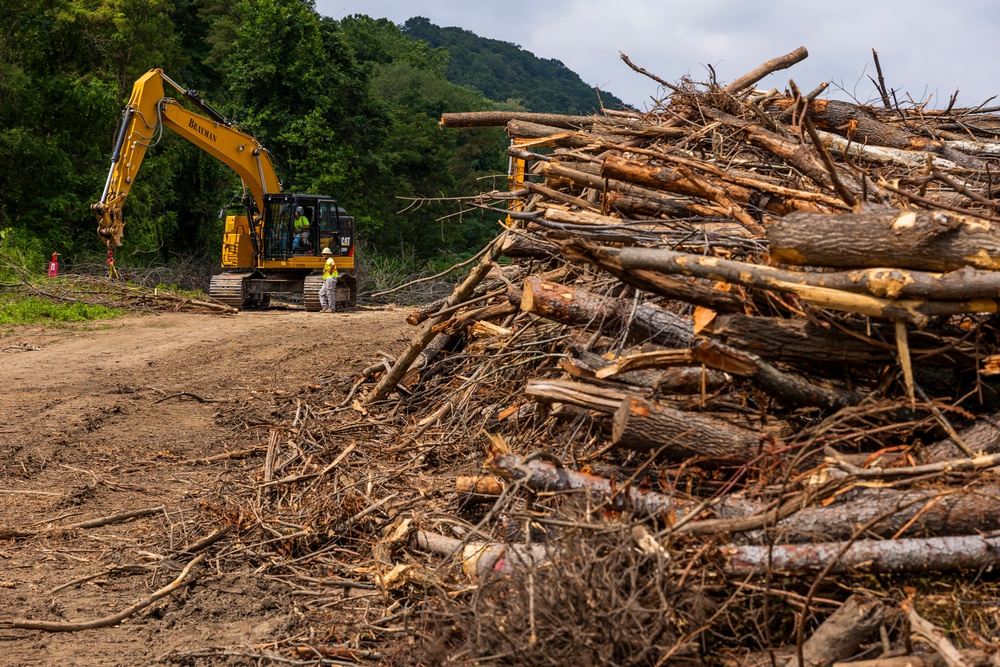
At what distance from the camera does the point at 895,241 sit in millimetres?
4355

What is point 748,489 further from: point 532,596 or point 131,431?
point 131,431

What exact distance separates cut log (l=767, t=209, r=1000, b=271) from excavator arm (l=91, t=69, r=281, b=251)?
14.1 meters

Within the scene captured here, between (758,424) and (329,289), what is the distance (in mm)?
15837

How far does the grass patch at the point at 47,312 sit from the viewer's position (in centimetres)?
1563

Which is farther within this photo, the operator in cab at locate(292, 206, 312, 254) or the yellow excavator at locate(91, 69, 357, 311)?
the operator in cab at locate(292, 206, 312, 254)

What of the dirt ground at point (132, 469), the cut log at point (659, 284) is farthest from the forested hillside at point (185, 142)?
the cut log at point (659, 284)

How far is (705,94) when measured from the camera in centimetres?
836

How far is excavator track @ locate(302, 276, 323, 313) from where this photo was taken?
66.7ft

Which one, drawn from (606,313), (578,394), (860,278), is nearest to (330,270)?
(606,313)

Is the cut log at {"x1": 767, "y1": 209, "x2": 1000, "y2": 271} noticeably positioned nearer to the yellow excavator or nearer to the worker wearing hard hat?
the worker wearing hard hat

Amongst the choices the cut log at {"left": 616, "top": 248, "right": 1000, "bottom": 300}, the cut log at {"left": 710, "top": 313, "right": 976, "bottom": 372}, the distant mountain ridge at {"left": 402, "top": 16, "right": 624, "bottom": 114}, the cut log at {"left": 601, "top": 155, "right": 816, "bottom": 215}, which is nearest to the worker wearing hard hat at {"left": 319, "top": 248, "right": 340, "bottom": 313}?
the cut log at {"left": 601, "top": 155, "right": 816, "bottom": 215}

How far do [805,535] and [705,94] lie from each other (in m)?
5.11

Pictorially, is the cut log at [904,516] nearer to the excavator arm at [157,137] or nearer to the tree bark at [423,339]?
the tree bark at [423,339]

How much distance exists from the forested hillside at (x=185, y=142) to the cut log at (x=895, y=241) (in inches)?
593
